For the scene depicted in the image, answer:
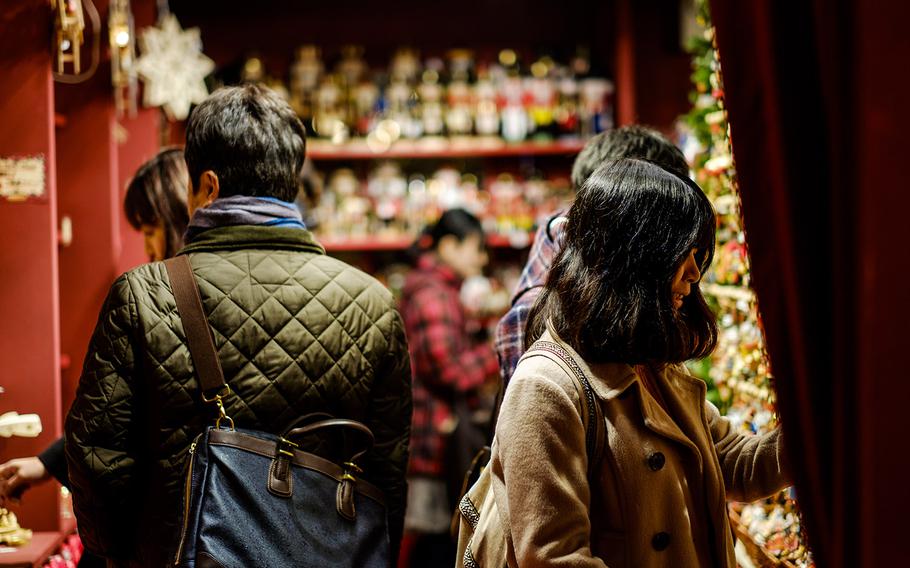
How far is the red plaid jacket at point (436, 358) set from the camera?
3738 millimetres

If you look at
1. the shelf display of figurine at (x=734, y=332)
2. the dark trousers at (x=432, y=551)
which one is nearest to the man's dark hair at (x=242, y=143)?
the shelf display of figurine at (x=734, y=332)

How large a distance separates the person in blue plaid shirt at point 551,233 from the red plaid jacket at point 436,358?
5.96ft

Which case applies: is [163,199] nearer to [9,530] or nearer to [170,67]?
[9,530]

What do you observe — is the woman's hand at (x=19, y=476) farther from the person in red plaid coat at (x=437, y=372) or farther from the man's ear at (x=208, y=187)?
the person in red plaid coat at (x=437, y=372)

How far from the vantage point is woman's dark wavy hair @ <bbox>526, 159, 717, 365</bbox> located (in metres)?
1.32

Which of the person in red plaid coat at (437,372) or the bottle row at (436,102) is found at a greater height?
the bottle row at (436,102)

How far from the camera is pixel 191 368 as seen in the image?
1531 millimetres

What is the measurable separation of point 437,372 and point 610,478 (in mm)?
2466

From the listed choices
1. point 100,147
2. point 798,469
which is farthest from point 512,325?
point 100,147

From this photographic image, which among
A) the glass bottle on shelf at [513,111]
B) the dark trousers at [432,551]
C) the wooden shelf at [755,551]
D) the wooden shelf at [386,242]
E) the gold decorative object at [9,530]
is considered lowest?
the dark trousers at [432,551]

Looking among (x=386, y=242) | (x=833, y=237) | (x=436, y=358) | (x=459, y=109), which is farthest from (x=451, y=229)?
(x=833, y=237)

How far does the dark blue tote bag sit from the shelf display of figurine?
32.8 inches

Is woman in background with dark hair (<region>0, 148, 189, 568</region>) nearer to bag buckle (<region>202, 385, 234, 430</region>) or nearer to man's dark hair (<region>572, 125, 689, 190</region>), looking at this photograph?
bag buckle (<region>202, 385, 234, 430</region>)

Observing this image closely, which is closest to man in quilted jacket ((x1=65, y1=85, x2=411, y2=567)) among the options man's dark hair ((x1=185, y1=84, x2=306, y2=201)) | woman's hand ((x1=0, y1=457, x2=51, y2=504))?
man's dark hair ((x1=185, y1=84, x2=306, y2=201))
